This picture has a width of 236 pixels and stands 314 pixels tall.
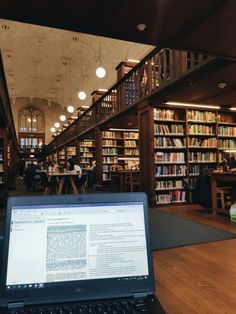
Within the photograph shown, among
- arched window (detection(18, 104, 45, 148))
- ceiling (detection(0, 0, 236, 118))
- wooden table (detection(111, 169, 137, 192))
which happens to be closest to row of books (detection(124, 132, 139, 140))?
wooden table (detection(111, 169, 137, 192))

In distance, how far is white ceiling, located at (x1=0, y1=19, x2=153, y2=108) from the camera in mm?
9945

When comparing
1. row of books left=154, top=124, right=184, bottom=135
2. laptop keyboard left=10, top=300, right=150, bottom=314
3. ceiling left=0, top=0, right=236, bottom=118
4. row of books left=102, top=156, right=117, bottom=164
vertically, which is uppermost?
ceiling left=0, top=0, right=236, bottom=118

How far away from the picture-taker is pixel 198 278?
1915 millimetres

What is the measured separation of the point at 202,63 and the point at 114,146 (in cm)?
615

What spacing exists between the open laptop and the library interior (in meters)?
0.53

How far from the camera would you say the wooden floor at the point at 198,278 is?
134 cm

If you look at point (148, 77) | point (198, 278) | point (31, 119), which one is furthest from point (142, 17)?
point (31, 119)

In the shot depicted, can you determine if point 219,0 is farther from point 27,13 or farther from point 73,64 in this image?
point 73,64

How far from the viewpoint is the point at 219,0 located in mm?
2629

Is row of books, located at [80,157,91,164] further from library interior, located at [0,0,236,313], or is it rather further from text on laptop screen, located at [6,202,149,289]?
text on laptop screen, located at [6,202,149,289]

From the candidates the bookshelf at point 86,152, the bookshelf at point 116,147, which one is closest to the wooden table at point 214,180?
the bookshelf at point 116,147

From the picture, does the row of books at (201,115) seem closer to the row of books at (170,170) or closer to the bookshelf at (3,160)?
the row of books at (170,170)

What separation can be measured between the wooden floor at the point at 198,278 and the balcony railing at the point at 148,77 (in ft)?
10.3

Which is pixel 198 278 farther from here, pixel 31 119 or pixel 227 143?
pixel 31 119
